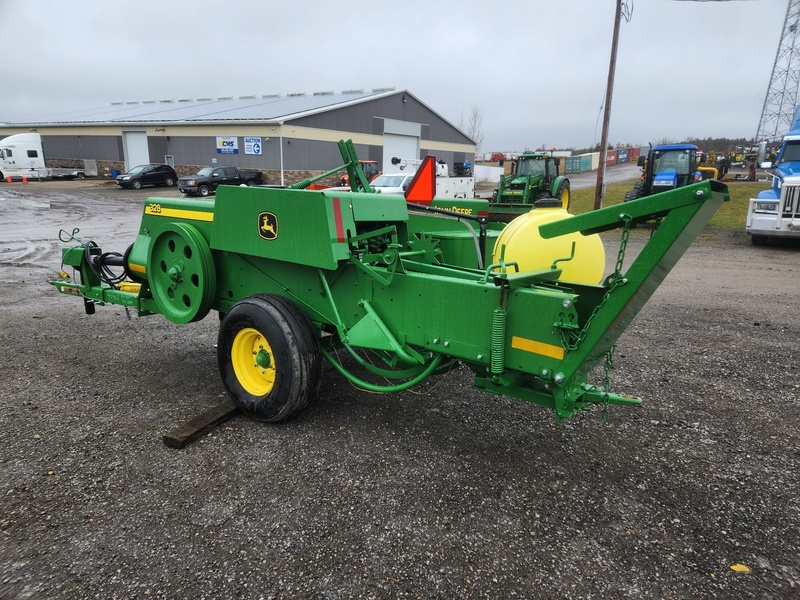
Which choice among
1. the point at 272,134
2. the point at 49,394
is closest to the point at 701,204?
the point at 49,394

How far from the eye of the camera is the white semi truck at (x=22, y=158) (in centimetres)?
3453

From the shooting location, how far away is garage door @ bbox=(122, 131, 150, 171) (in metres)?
36.1

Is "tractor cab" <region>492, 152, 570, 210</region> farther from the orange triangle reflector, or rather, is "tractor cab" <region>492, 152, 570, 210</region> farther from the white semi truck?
the white semi truck

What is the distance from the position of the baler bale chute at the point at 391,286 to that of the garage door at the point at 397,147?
113 ft

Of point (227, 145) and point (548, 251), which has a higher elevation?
point (227, 145)

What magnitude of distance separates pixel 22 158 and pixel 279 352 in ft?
132

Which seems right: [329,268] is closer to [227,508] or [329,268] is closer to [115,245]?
[227,508]

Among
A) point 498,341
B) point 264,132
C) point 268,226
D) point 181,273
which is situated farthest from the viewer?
point 264,132

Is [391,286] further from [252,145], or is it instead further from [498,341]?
[252,145]

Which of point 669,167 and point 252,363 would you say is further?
point 669,167

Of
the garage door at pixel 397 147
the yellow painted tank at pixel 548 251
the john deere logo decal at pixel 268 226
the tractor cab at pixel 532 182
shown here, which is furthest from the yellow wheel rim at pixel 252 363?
the garage door at pixel 397 147

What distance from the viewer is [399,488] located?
302cm

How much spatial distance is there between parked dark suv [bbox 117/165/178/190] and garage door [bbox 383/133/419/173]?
544 inches

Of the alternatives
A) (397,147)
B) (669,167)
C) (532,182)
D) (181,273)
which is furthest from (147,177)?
(181,273)
